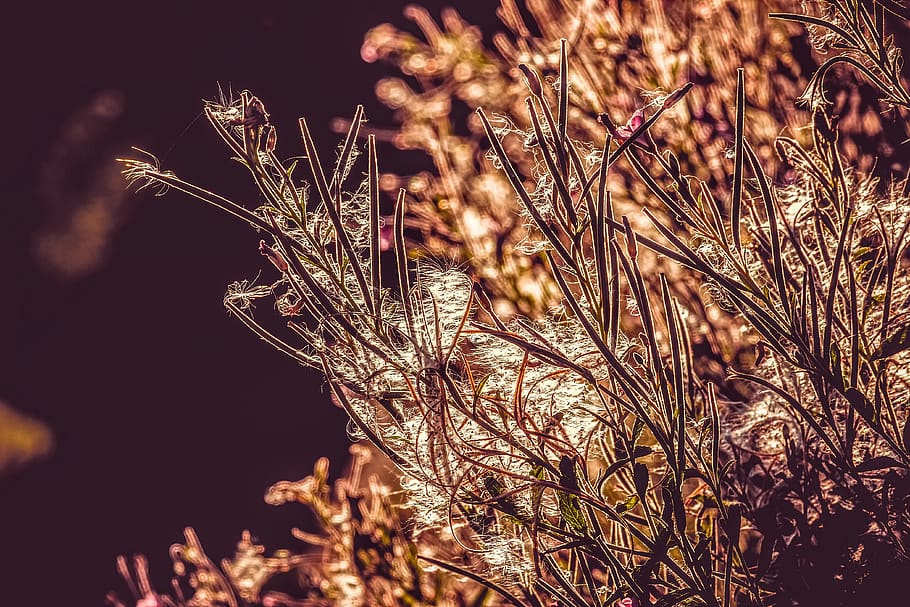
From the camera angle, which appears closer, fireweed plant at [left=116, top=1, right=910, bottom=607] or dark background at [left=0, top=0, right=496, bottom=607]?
fireweed plant at [left=116, top=1, right=910, bottom=607]

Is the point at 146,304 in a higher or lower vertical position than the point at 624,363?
lower

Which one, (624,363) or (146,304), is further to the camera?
(146,304)

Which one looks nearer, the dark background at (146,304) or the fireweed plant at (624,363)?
the fireweed plant at (624,363)
